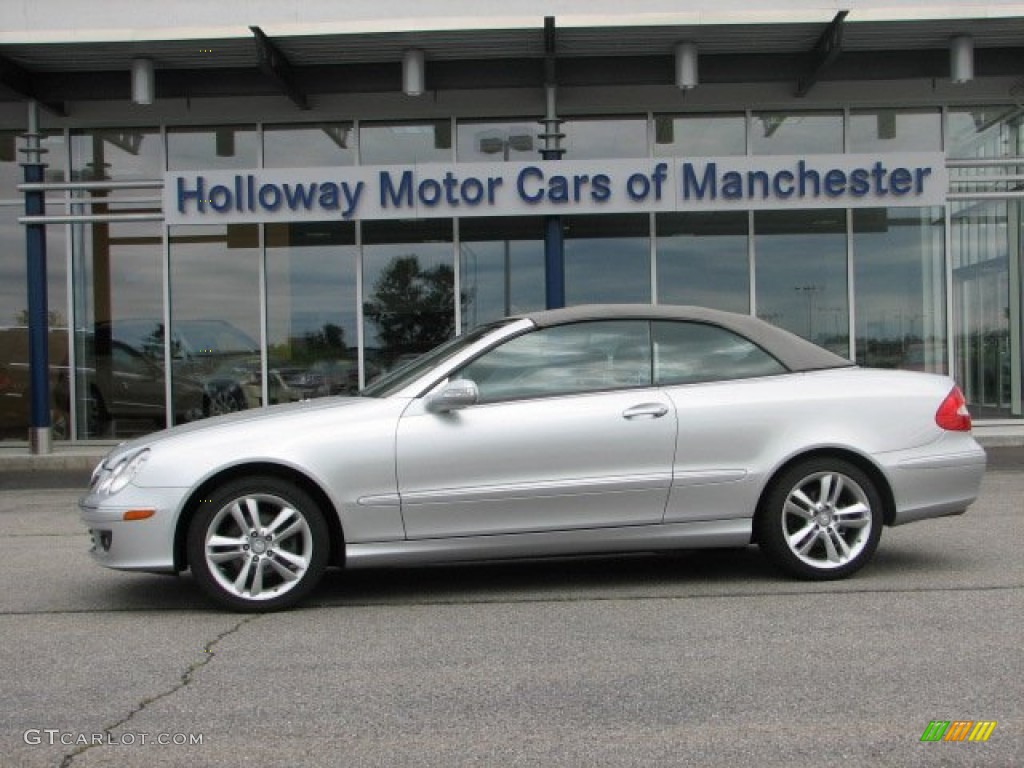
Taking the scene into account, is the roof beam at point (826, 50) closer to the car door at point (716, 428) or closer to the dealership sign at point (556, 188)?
the dealership sign at point (556, 188)

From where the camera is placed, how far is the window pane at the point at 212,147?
586 inches

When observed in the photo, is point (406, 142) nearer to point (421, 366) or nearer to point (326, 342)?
point (326, 342)

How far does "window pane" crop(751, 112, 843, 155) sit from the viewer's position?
580 inches

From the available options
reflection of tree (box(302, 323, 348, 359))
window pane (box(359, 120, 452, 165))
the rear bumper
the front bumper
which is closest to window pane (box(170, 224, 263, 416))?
reflection of tree (box(302, 323, 348, 359))

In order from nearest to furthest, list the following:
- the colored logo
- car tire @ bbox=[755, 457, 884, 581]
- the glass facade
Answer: the colored logo → car tire @ bbox=[755, 457, 884, 581] → the glass facade

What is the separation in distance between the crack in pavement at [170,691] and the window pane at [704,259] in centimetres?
1042

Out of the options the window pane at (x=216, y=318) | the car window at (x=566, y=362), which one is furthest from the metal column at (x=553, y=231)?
the car window at (x=566, y=362)

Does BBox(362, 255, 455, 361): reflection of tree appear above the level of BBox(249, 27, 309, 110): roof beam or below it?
below

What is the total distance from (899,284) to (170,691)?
12.8 metres

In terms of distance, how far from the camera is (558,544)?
557 centimetres

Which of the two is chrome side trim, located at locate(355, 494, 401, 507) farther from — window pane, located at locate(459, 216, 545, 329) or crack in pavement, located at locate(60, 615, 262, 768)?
window pane, located at locate(459, 216, 545, 329)

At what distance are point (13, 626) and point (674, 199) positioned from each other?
9.86m

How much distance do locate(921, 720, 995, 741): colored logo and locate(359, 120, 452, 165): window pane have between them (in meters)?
12.2

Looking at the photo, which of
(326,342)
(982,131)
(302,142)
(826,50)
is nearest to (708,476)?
(826,50)
